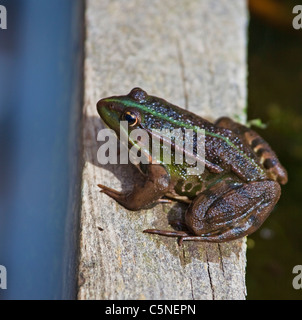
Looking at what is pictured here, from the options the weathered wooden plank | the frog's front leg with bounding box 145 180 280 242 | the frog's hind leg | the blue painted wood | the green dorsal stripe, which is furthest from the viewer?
the blue painted wood

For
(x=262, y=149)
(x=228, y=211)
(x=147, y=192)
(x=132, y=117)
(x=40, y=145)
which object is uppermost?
(x=40, y=145)

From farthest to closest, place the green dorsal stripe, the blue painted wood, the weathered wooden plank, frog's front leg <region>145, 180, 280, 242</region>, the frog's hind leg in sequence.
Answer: the blue painted wood
the frog's hind leg
the green dorsal stripe
frog's front leg <region>145, 180, 280, 242</region>
the weathered wooden plank

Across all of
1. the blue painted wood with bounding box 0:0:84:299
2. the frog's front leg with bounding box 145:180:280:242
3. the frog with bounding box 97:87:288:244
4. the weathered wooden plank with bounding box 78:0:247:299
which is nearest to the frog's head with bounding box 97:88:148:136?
the frog with bounding box 97:87:288:244

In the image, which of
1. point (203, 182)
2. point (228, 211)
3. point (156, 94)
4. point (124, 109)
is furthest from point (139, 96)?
point (228, 211)

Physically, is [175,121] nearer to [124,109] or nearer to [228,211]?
[124,109]

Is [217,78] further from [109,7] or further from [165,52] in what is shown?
[109,7]

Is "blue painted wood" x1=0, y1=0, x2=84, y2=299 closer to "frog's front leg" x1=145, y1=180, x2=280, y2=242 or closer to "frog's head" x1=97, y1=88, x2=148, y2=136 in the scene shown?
"frog's head" x1=97, y1=88, x2=148, y2=136

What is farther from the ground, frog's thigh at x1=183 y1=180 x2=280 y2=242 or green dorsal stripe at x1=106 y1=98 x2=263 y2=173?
green dorsal stripe at x1=106 y1=98 x2=263 y2=173
